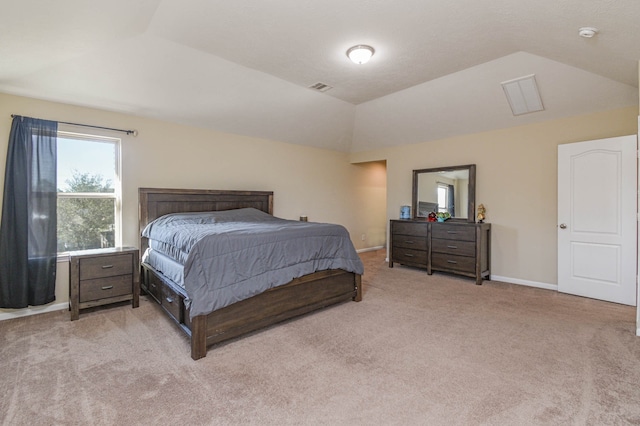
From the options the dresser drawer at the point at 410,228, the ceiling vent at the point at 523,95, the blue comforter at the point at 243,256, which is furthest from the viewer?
the dresser drawer at the point at 410,228

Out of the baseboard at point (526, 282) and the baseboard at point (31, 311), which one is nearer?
the baseboard at point (31, 311)

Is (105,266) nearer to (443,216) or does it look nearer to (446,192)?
(443,216)

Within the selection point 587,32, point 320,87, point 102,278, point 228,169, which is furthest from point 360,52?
point 102,278

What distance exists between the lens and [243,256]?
8.54 feet

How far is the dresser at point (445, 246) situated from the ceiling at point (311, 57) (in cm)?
164

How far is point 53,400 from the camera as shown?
1846 mm

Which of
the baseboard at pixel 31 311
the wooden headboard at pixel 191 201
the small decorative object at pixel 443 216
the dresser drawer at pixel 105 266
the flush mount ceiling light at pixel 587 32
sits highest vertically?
the flush mount ceiling light at pixel 587 32

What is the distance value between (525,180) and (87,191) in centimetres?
586

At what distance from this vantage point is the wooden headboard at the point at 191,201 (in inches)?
155

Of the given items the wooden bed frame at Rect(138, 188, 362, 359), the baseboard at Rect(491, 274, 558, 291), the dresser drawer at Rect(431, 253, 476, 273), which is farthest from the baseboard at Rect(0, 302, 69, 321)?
the baseboard at Rect(491, 274, 558, 291)

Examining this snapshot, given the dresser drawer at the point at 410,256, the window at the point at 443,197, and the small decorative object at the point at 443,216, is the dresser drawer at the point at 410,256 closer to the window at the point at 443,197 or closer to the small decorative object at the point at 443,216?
the small decorative object at the point at 443,216

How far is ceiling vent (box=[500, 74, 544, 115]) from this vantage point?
371 cm

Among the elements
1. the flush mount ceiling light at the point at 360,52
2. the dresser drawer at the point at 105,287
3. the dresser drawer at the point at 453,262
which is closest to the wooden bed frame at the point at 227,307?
the dresser drawer at the point at 105,287

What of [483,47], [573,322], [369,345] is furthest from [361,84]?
[573,322]
